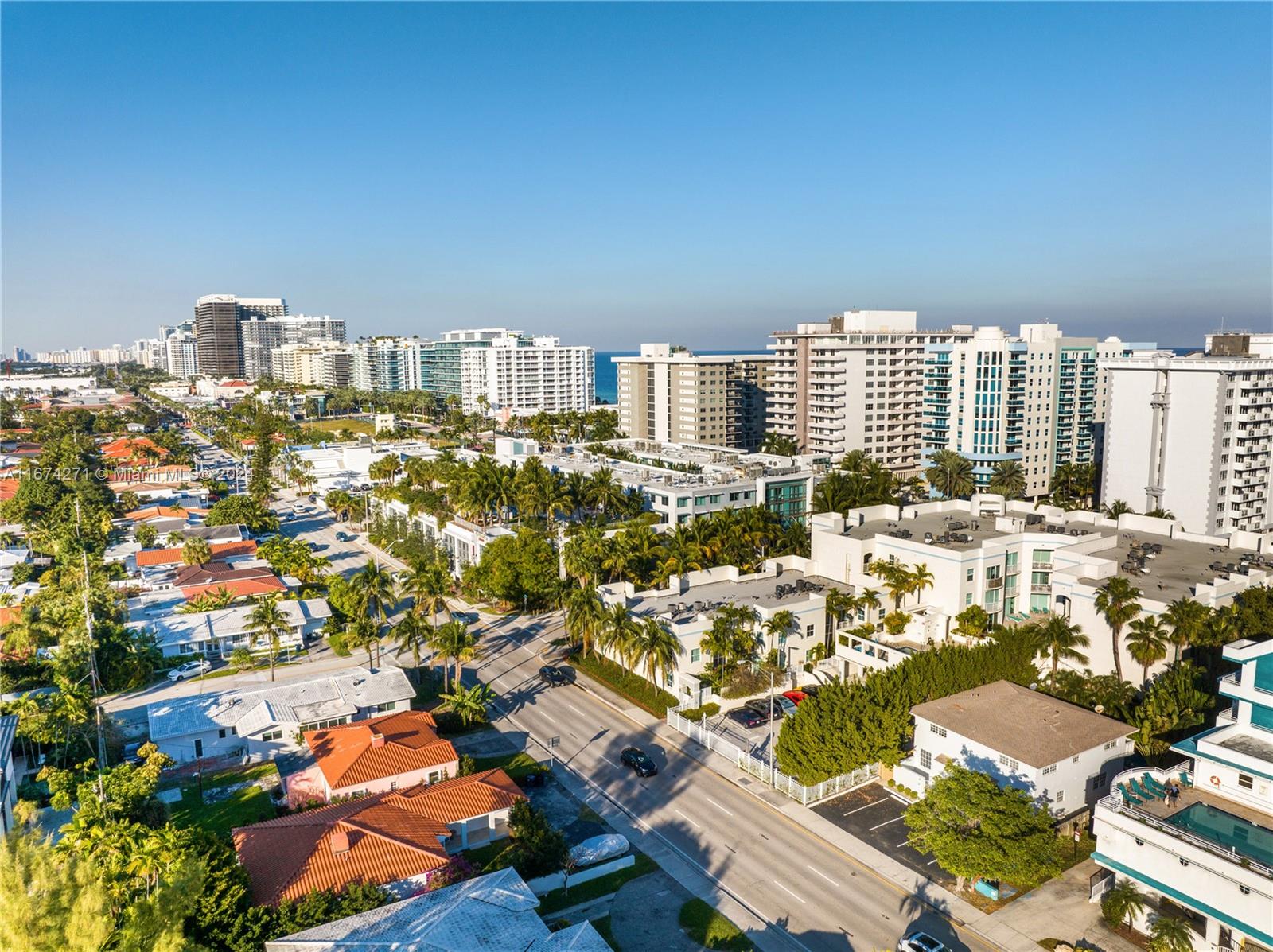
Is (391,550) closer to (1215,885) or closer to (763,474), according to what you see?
(763,474)

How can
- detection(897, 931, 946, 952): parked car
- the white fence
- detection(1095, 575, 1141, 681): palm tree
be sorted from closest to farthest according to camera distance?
detection(897, 931, 946, 952): parked car, the white fence, detection(1095, 575, 1141, 681): palm tree

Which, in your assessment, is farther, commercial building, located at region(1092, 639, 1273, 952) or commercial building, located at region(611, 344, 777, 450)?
commercial building, located at region(611, 344, 777, 450)

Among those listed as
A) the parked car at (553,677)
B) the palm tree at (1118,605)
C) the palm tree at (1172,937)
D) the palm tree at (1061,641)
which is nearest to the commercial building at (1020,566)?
the palm tree at (1061,641)

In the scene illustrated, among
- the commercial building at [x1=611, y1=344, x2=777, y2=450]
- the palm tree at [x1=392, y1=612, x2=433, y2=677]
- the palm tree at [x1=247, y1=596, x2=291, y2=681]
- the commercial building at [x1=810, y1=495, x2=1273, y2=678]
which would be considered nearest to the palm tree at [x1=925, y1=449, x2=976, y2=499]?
the commercial building at [x1=810, y1=495, x2=1273, y2=678]

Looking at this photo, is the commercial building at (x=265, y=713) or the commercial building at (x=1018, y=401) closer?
the commercial building at (x=265, y=713)

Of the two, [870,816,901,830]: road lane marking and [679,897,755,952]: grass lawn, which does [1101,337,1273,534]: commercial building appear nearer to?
[870,816,901,830]: road lane marking

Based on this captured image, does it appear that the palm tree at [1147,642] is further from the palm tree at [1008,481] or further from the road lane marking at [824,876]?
the palm tree at [1008,481]
